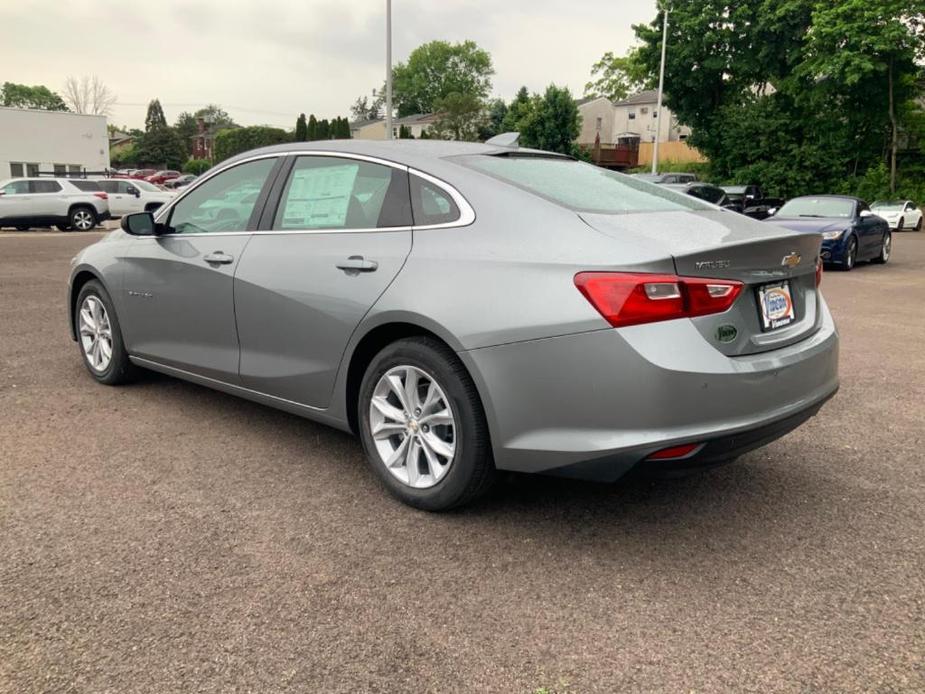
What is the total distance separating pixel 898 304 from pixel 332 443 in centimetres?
887

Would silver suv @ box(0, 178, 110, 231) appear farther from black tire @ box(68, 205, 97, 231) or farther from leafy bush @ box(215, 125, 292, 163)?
leafy bush @ box(215, 125, 292, 163)

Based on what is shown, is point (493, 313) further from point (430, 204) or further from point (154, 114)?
point (154, 114)

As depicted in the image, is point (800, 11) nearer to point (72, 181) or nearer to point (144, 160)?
point (72, 181)

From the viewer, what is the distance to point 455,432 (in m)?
3.17

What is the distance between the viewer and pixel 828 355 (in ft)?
11.1

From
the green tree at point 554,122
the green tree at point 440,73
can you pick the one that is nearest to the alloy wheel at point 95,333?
the green tree at point 554,122

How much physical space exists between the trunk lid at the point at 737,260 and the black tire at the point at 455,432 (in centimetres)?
79

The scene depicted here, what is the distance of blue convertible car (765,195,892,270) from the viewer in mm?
14242

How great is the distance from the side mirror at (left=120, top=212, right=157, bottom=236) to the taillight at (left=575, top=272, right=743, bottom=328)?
117 inches

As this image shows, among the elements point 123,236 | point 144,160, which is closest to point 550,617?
point 123,236

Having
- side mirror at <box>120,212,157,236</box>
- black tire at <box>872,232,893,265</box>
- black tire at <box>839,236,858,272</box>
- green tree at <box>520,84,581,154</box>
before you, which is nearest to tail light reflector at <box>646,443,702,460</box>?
side mirror at <box>120,212,157,236</box>

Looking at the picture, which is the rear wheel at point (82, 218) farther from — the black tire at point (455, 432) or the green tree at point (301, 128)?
the green tree at point (301, 128)

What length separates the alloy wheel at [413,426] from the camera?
3.27m

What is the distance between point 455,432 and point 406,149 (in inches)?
56.0
